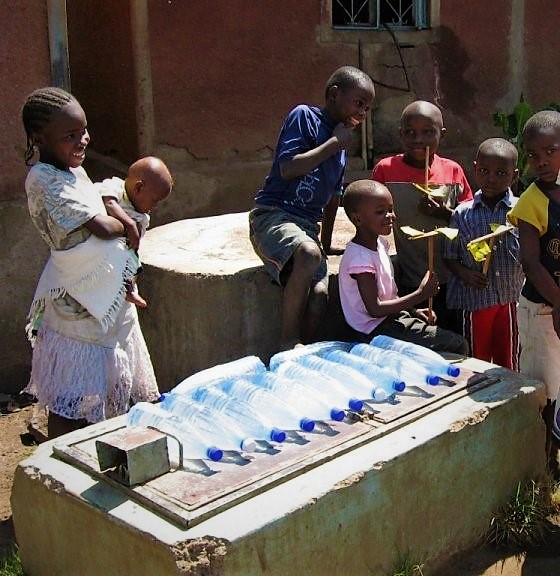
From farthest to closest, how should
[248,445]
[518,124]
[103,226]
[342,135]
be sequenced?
[518,124] < [342,135] < [103,226] < [248,445]

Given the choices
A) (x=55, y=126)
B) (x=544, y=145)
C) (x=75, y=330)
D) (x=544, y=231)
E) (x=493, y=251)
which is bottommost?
(x=75, y=330)

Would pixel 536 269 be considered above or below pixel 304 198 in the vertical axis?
below

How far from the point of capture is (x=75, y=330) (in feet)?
10.2

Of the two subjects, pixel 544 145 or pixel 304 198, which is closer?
pixel 544 145

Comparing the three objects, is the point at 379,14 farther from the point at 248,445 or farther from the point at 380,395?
the point at 248,445

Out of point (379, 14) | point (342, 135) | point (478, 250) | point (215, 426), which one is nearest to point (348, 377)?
point (215, 426)

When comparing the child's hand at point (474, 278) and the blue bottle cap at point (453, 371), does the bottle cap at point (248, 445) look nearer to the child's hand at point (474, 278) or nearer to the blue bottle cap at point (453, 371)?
the blue bottle cap at point (453, 371)

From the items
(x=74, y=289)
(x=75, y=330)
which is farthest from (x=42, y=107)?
(x=75, y=330)

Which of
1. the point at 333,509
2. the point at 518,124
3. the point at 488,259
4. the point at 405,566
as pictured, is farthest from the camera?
the point at 518,124

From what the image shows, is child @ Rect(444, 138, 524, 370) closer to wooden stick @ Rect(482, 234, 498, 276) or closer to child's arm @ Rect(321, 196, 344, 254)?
wooden stick @ Rect(482, 234, 498, 276)

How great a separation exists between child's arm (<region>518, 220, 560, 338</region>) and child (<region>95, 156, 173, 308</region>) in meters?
1.34

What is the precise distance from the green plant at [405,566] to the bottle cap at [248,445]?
576mm

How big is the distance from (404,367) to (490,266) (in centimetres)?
83

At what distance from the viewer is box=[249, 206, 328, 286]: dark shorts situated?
357 centimetres
